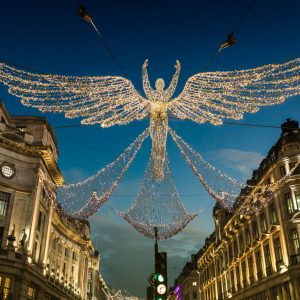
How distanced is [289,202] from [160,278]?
1096 inches

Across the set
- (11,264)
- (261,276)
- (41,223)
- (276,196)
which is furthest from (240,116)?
(261,276)

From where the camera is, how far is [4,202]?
32.2 metres

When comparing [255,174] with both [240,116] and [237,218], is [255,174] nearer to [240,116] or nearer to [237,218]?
[237,218]

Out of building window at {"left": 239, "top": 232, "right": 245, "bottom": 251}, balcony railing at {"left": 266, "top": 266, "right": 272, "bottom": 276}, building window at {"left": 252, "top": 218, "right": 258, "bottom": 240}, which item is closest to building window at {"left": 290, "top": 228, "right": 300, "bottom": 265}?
Answer: balcony railing at {"left": 266, "top": 266, "right": 272, "bottom": 276}

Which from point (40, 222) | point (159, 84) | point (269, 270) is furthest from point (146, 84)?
point (269, 270)

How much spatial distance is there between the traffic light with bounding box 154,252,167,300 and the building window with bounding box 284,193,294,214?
2674 centimetres

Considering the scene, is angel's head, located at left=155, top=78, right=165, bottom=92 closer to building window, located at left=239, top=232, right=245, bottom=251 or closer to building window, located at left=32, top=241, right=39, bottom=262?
building window, located at left=32, top=241, right=39, bottom=262

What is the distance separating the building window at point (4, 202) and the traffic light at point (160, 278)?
967 inches

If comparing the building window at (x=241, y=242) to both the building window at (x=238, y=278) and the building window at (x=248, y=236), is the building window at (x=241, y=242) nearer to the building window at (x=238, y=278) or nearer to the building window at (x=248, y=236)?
the building window at (x=248, y=236)

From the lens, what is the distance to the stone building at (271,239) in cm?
3369

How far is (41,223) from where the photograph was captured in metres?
36.8

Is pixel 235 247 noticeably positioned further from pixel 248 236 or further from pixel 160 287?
pixel 160 287

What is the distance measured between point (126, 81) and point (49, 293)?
33658 mm

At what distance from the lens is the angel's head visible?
13383mm
